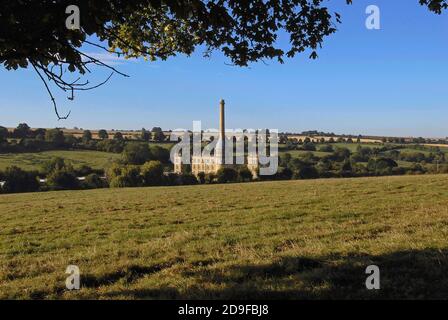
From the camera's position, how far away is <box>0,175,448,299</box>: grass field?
730 cm

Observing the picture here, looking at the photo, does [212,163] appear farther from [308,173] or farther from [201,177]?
[308,173]

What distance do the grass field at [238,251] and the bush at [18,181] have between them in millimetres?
54517

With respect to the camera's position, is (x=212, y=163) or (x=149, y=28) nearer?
(x=149, y=28)

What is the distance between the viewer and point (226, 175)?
73.8m

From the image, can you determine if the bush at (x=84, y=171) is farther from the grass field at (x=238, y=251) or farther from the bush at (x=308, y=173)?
the grass field at (x=238, y=251)

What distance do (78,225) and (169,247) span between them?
812 cm

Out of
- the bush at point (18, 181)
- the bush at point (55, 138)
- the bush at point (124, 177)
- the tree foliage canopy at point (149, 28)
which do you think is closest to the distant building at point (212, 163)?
the bush at point (124, 177)

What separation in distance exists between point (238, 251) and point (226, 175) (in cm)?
6284

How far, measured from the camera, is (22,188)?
238ft

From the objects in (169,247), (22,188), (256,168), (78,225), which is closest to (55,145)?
(22,188)

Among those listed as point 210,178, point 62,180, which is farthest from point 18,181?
point 210,178

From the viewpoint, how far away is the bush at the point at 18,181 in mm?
70938

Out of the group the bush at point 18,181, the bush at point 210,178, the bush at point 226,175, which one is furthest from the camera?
the bush at point 226,175

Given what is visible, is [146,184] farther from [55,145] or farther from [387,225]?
[387,225]
